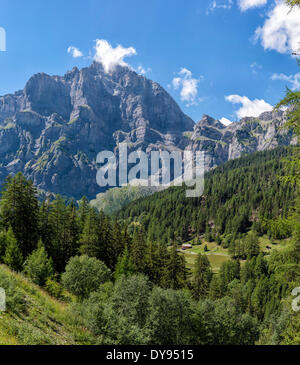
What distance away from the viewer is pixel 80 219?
5697cm

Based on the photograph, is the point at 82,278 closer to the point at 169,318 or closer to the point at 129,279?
the point at 129,279

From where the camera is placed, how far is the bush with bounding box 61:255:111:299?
3098cm

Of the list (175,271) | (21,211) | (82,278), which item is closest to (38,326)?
(82,278)

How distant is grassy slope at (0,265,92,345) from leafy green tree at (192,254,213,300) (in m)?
63.0

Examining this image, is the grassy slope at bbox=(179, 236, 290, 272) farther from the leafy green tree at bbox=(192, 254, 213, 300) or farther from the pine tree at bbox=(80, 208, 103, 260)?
the pine tree at bbox=(80, 208, 103, 260)

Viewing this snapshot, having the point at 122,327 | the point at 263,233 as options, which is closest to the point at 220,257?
the point at 263,233

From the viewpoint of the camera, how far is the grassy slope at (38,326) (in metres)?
9.89

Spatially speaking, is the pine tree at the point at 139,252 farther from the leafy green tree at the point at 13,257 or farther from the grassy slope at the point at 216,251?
the grassy slope at the point at 216,251

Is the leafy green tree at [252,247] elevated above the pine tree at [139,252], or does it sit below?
below

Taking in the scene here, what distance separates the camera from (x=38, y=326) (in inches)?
500

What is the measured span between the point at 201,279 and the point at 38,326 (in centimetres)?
7225

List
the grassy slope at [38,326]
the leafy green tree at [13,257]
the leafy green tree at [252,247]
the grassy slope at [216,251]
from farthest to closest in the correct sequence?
the grassy slope at [216,251]
the leafy green tree at [252,247]
the leafy green tree at [13,257]
the grassy slope at [38,326]

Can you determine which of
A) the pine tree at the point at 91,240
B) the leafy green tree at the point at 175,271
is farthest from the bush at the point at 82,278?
the leafy green tree at the point at 175,271

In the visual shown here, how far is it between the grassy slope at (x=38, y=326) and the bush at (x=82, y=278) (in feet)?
46.3
